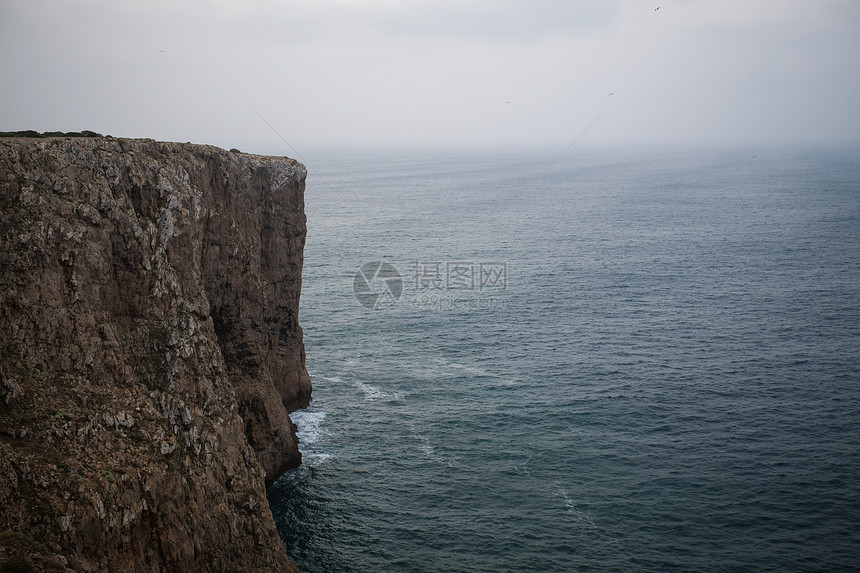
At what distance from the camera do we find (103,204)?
41344 millimetres

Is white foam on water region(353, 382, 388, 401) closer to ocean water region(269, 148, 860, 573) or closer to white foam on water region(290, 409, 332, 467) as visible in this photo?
ocean water region(269, 148, 860, 573)

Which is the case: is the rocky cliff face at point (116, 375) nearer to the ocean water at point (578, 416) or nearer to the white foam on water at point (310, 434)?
the ocean water at point (578, 416)

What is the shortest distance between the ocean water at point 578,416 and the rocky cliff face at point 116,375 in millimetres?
11633

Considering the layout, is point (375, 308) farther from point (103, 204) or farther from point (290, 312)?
point (103, 204)

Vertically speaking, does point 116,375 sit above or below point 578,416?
above

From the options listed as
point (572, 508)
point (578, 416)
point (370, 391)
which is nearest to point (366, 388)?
point (370, 391)

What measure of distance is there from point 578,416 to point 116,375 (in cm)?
4574

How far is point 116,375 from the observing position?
40.6m

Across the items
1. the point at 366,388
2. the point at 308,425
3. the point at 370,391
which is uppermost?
the point at 366,388

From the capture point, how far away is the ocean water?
5012 centimetres

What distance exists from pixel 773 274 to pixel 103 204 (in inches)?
4529

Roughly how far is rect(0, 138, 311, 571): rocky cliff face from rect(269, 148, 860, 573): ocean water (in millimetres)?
11633

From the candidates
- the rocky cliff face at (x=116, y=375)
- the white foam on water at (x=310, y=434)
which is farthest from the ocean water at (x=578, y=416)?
the rocky cliff face at (x=116, y=375)

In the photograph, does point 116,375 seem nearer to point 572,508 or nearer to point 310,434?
point 310,434
